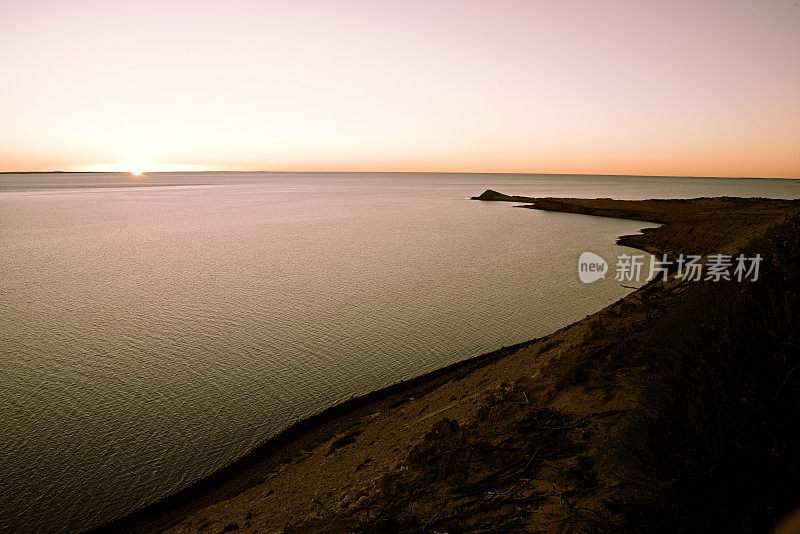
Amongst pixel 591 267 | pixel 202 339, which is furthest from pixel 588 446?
pixel 591 267

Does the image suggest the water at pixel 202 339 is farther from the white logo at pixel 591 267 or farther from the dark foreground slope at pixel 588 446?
the dark foreground slope at pixel 588 446

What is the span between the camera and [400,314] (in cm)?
1689

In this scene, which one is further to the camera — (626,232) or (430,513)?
(626,232)

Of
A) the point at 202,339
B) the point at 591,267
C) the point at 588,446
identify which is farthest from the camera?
the point at 591,267

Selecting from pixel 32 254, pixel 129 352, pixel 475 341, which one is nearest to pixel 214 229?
pixel 32 254

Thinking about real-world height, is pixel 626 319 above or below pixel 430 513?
above

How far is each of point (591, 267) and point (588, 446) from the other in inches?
879

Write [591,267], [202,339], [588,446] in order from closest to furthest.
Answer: [588,446] < [202,339] < [591,267]

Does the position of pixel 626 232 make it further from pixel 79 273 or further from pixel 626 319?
pixel 79 273

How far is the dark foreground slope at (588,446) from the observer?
402 cm

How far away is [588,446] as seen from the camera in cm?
589

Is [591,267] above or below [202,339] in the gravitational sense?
above

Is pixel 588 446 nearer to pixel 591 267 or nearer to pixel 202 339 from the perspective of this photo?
pixel 202 339

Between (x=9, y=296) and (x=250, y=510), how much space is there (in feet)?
62.9
